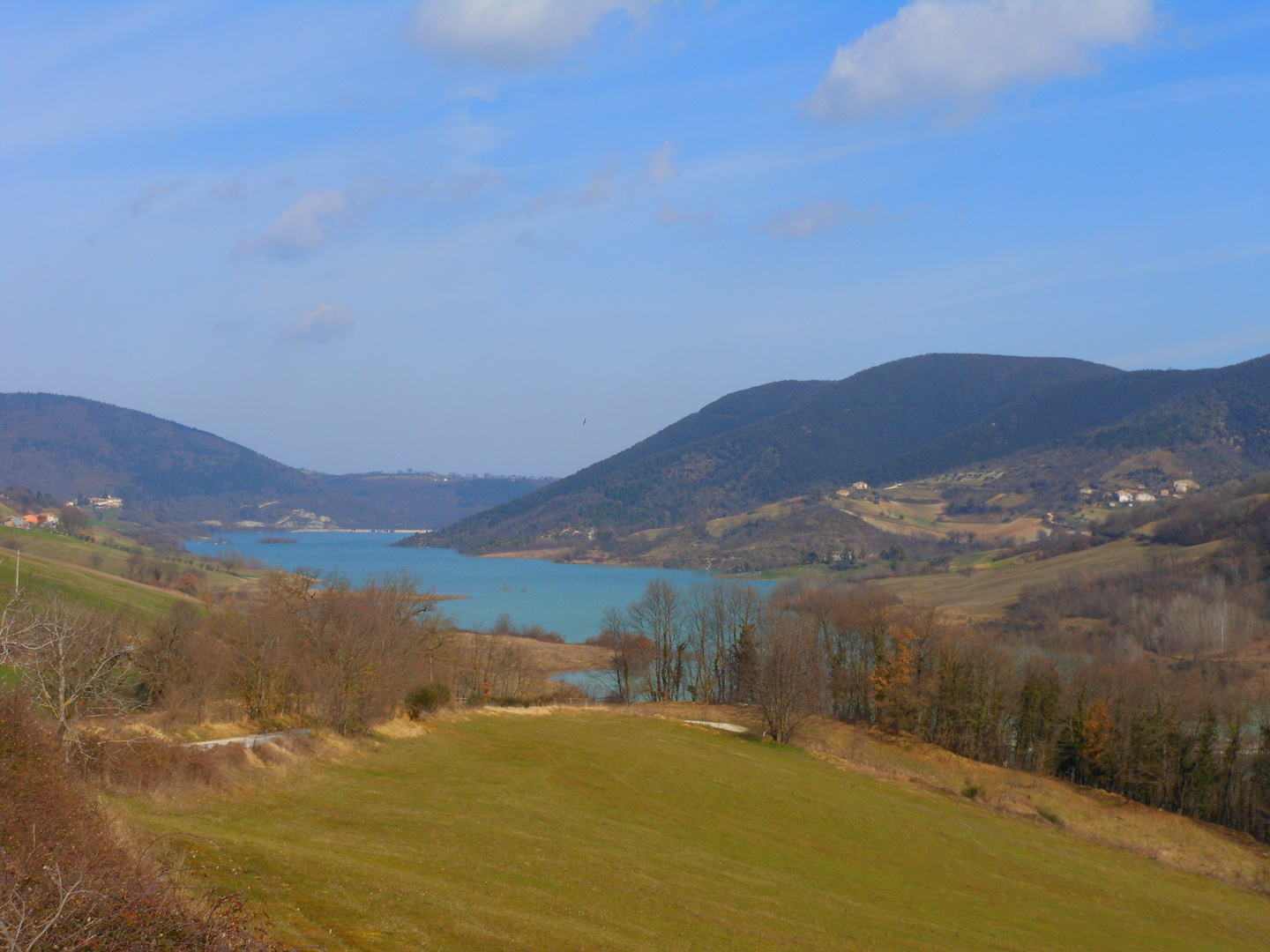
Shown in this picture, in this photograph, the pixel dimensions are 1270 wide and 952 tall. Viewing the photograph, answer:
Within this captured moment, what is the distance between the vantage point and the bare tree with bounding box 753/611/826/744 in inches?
1741

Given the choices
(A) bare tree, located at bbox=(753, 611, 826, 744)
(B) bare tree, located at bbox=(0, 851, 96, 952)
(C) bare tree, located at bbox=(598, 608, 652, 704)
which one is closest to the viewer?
(B) bare tree, located at bbox=(0, 851, 96, 952)

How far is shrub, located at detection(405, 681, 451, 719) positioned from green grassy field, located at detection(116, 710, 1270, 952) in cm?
119

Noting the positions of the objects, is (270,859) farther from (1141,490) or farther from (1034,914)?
(1141,490)

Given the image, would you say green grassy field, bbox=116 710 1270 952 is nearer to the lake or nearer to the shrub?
the shrub

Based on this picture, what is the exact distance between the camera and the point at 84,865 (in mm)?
→ 7363

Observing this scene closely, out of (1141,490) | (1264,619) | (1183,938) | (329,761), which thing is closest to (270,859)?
(329,761)

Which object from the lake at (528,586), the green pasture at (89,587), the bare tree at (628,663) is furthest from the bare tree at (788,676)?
the green pasture at (89,587)

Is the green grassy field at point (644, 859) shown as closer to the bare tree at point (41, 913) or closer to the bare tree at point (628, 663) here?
the bare tree at point (41, 913)

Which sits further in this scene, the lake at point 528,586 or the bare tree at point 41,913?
the lake at point 528,586

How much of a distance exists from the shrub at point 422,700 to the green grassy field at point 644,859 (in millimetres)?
1193

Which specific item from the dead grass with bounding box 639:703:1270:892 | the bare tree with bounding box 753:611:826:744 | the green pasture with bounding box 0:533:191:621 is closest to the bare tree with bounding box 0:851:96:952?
the dead grass with bounding box 639:703:1270:892

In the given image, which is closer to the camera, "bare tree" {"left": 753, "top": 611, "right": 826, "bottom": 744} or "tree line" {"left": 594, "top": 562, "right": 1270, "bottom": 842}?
"tree line" {"left": 594, "top": 562, "right": 1270, "bottom": 842}

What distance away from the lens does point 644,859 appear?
60.1 feet

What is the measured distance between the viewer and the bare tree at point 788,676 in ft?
145
